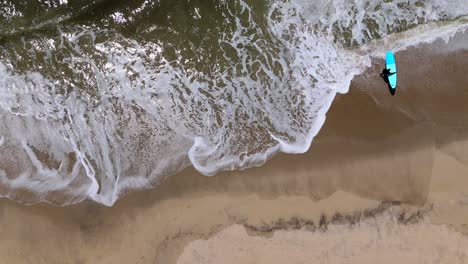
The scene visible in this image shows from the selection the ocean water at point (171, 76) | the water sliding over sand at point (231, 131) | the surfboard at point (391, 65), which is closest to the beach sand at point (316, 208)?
the water sliding over sand at point (231, 131)

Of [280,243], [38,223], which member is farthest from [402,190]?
[38,223]

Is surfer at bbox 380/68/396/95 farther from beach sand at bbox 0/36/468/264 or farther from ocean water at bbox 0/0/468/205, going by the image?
ocean water at bbox 0/0/468/205

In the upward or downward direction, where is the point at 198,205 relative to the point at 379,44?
downward

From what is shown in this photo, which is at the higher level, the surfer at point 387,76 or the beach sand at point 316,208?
the surfer at point 387,76

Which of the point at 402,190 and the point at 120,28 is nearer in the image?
the point at 402,190

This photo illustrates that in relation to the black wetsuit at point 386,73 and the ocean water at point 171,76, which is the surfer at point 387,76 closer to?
the black wetsuit at point 386,73

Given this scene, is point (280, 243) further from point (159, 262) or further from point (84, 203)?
point (84, 203)
